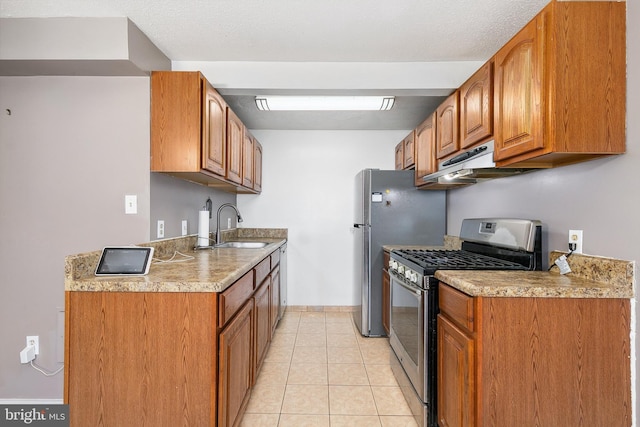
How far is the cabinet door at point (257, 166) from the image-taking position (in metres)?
3.27

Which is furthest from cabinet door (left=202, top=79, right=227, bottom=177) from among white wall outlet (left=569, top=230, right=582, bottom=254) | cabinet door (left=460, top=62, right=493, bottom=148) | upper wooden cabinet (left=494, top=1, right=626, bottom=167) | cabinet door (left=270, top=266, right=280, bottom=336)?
white wall outlet (left=569, top=230, right=582, bottom=254)

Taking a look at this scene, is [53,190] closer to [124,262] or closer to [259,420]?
[124,262]

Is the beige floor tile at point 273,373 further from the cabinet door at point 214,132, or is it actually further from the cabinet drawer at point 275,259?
→ the cabinet door at point 214,132

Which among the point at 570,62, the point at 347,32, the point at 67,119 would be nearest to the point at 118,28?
the point at 67,119

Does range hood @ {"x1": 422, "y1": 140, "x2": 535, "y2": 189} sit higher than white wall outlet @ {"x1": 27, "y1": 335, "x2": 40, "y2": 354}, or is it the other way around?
range hood @ {"x1": 422, "y1": 140, "x2": 535, "y2": 189}

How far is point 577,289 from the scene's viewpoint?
122cm

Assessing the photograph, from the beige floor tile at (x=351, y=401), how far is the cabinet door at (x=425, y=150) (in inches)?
68.3

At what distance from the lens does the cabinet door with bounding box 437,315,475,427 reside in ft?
4.12

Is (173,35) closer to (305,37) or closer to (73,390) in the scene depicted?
(305,37)

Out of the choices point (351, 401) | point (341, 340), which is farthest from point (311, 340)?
point (351, 401)

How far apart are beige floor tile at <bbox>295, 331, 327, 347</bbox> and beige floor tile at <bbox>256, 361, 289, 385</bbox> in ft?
1.29

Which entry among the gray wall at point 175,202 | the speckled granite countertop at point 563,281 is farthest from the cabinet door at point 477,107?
the gray wall at point 175,202

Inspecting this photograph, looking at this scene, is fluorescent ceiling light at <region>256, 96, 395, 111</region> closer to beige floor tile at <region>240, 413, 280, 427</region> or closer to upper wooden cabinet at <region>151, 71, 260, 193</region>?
upper wooden cabinet at <region>151, 71, 260, 193</region>

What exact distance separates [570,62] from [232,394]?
2.13m
